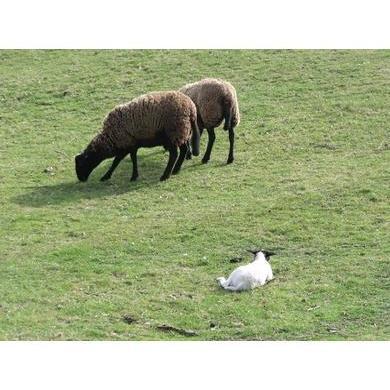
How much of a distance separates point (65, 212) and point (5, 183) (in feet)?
8.47

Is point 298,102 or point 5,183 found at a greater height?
point 298,102

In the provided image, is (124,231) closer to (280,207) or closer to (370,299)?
(280,207)

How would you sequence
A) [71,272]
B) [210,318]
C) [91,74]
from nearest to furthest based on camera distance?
[210,318] < [71,272] < [91,74]

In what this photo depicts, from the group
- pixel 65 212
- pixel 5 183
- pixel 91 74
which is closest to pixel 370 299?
pixel 65 212

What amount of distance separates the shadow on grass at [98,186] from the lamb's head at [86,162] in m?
0.21

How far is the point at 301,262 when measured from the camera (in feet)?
49.8

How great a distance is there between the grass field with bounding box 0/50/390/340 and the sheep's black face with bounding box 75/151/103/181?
0.89ft

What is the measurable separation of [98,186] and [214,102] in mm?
3301

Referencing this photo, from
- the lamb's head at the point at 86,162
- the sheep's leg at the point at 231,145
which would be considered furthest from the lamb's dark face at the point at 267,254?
the lamb's head at the point at 86,162

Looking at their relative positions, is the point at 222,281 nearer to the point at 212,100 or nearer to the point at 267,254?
the point at 267,254

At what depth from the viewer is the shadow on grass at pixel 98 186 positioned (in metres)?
18.9

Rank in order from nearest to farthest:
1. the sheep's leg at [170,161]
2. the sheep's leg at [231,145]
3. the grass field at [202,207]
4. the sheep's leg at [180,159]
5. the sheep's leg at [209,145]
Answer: the grass field at [202,207] → the sheep's leg at [170,161] → the sheep's leg at [180,159] → the sheep's leg at [231,145] → the sheep's leg at [209,145]

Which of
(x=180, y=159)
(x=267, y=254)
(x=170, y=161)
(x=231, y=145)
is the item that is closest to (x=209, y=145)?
(x=231, y=145)

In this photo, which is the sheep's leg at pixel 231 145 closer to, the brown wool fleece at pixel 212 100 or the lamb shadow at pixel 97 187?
the brown wool fleece at pixel 212 100
